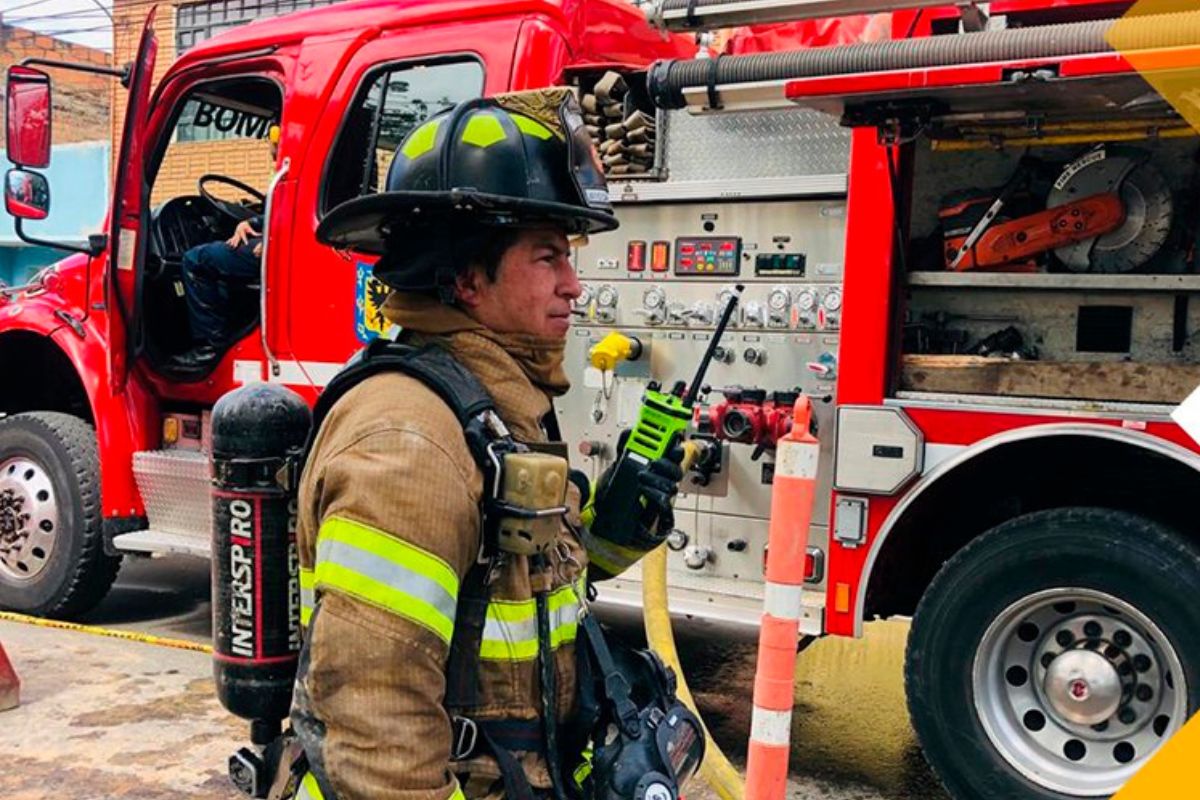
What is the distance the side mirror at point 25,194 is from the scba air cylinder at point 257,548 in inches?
147

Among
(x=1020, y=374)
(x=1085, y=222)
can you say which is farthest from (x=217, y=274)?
(x=1085, y=222)

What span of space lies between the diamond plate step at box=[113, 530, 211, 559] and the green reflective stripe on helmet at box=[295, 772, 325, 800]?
379 centimetres

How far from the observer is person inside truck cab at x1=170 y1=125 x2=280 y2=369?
5344 millimetres

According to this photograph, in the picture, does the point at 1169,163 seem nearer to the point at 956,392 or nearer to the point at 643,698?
the point at 956,392

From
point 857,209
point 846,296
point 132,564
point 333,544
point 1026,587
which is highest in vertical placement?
Result: point 857,209

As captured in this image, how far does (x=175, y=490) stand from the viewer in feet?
17.9

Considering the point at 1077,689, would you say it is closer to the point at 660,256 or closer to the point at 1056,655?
the point at 1056,655

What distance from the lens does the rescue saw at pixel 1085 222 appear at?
145 inches

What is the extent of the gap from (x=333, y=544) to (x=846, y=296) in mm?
2576

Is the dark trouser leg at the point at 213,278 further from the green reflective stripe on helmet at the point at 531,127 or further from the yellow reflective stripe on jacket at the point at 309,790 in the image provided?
the yellow reflective stripe on jacket at the point at 309,790

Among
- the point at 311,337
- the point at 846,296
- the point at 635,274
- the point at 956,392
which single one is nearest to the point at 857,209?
the point at 846,296

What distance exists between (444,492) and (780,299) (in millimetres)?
2721

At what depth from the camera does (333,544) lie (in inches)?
59.8

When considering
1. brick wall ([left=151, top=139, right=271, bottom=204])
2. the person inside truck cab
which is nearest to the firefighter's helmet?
the person inside truck cab
